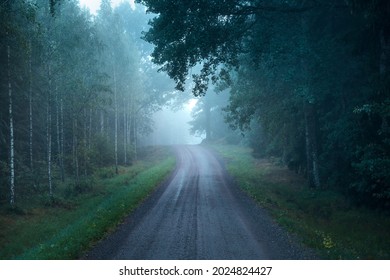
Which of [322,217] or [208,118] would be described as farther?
[208,118]

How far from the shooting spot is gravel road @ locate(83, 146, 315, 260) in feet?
31.9

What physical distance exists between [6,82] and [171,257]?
16506 mm

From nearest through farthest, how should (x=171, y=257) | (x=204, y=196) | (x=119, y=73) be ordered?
(x=171, y=257)
(x=204, y=196)
(x=119, y=73)

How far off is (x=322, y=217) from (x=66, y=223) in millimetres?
13174

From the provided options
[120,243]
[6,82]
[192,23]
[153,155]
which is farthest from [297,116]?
[153,155]

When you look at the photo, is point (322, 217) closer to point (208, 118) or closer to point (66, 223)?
point (66, 223)

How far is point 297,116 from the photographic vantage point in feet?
77.4

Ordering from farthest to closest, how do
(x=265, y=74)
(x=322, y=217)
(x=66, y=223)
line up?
1. (x=265, y=74)
2. (x=322, y=217)
3. (x=66, y=223)

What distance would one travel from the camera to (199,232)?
39.4 feet

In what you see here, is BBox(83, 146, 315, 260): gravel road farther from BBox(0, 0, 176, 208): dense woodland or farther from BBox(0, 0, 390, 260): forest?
BBox(0, 0, 176, 208): dense woodland

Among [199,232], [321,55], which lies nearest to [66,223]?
[199,232]

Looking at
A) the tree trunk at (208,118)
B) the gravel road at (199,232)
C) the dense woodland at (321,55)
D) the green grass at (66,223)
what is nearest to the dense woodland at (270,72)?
the dense woodland at (321,55)

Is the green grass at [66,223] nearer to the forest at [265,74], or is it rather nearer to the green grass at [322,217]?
the forest at [265,74]
